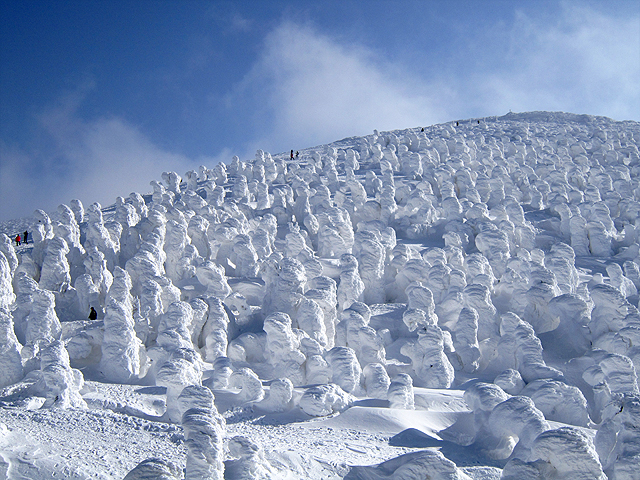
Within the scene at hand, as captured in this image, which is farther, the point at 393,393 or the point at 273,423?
the point at 393,393

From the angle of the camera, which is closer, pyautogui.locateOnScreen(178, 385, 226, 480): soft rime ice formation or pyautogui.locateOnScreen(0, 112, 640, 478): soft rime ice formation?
pyautogui.locateOnScreen(178, 385, 226, 480): soft rime ice formation

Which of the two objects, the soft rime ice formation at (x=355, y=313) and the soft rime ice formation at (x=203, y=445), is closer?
the soft rime ice formation at (x=203, y=445)

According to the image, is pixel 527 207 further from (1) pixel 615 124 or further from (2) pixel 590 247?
(1) pixel 615 124

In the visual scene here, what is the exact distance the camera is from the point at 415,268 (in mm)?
12102

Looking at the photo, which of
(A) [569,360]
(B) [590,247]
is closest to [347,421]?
(A) [569,360]

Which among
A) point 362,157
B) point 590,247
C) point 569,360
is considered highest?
point 362,157

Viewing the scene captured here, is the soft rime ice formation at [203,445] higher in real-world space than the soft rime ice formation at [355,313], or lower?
lower

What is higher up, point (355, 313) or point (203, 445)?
point (355, 313)

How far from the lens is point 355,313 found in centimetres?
974

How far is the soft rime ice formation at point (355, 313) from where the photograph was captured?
612 cm

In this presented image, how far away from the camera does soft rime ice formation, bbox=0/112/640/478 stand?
20.1 feet

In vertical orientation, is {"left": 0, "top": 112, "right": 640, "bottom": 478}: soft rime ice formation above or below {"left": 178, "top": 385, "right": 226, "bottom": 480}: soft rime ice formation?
above

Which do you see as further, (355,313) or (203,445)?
(355,313)

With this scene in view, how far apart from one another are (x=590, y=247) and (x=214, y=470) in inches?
569
